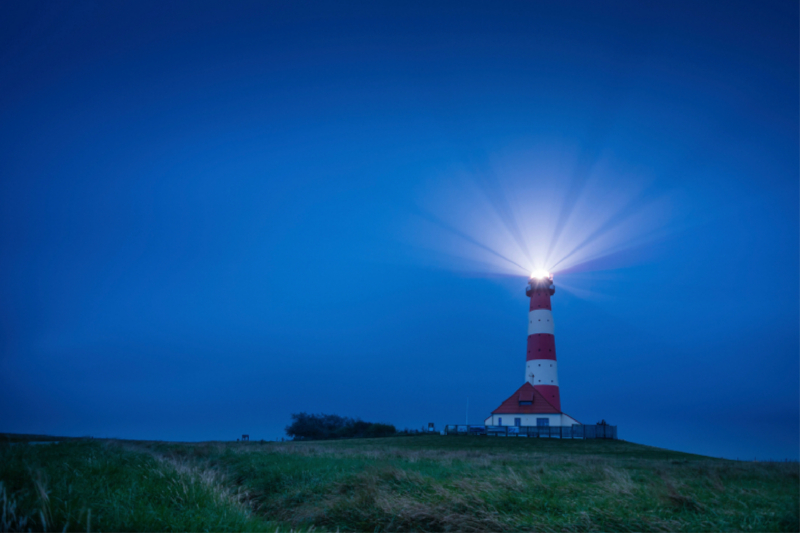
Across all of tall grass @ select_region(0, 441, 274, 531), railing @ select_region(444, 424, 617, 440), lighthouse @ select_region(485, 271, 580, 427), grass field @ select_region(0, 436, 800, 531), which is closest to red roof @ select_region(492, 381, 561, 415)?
lighthouse @ select_region(485, 271, 580, 427)

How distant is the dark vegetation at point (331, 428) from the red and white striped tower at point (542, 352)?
20103 millimetres

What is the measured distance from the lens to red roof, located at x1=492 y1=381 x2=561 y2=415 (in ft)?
169

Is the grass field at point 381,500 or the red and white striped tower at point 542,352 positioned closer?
the grass field at point 381,500

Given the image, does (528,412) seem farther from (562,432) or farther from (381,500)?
(381,500)

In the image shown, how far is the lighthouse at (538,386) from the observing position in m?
51.7

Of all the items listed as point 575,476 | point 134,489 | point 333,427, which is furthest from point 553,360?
point 134,489

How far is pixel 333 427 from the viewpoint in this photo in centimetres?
6366

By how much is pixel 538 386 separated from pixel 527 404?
2581 millimetres

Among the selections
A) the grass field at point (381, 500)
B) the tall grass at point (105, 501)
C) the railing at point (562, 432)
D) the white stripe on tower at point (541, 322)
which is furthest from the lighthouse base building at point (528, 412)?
the tall grass at point (105, 501)

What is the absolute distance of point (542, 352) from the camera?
5388 centimetres

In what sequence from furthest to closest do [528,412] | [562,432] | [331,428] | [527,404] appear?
[331,428], [527,404], [528,412], [562,432]

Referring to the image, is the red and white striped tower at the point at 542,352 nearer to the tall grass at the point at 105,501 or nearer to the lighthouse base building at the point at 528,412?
the lighthouse base building at the point at 528,412

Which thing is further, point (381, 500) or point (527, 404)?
point (527, 404)

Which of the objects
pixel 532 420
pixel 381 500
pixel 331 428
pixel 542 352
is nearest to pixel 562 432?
pixel 532 420
